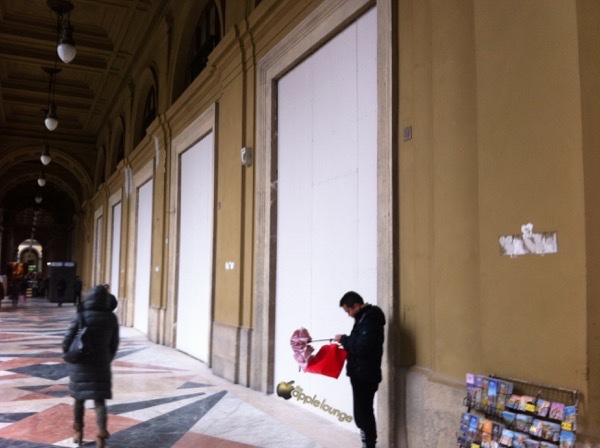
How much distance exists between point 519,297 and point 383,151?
6.66ft

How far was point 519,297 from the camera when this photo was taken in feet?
10.8

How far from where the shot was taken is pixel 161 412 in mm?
6070

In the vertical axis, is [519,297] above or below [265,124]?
below

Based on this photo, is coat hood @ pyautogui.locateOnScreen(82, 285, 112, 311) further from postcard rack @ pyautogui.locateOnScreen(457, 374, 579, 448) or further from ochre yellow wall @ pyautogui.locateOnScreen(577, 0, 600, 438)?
ochre yellow wall @ pyautogui.locateOnScreen(577, 0, 600, 438)

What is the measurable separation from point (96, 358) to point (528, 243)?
3457mm

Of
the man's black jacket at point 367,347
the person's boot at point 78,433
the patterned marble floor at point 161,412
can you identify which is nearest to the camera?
the man's black jacket at point 367,347

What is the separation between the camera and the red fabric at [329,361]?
4566 mm

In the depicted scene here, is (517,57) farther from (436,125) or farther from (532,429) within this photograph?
(532,429)

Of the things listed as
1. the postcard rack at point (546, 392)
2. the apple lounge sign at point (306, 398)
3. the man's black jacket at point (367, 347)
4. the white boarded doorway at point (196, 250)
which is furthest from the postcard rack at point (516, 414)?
the white boarded doorway at point (196, 250)

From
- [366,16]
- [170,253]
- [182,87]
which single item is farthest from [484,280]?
[182,87]

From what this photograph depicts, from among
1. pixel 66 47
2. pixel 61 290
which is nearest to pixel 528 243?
pixel 66 47

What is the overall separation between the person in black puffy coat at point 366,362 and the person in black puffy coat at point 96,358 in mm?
1999

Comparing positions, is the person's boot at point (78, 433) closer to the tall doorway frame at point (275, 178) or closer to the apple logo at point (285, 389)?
the apple logo at point (285, 389)

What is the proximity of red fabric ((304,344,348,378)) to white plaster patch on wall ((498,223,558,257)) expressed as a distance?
173cm
